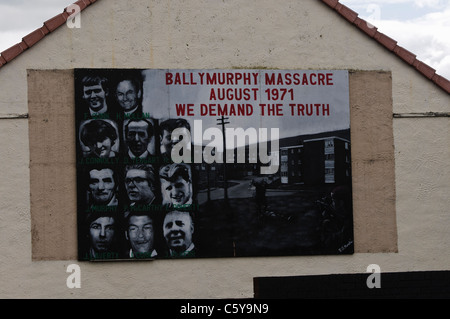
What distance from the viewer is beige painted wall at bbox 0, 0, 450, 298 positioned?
961cm

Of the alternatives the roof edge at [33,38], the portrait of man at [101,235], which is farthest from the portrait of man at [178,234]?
the roof edge at [33,38]

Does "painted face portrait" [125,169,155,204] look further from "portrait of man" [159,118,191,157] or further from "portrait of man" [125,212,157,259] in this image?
"portrait of man" [159,118,191,157]

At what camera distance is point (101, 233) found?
9688mm

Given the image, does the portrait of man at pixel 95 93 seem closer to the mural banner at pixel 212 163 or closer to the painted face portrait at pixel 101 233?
the mural banner at pixel 212 163

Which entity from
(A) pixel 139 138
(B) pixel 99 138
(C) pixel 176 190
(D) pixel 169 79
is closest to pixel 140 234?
(C) pixel 176 190

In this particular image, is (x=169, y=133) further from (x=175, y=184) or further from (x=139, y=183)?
(x=139, y=183)

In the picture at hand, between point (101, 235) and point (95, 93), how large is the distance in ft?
7.49

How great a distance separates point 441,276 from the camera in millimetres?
10086

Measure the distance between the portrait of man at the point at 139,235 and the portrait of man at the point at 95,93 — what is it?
1754 millimetres

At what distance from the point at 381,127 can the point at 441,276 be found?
8.79ft

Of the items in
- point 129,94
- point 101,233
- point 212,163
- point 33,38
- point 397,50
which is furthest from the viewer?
point 397,50

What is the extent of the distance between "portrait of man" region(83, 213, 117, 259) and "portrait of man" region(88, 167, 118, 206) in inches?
8.8
